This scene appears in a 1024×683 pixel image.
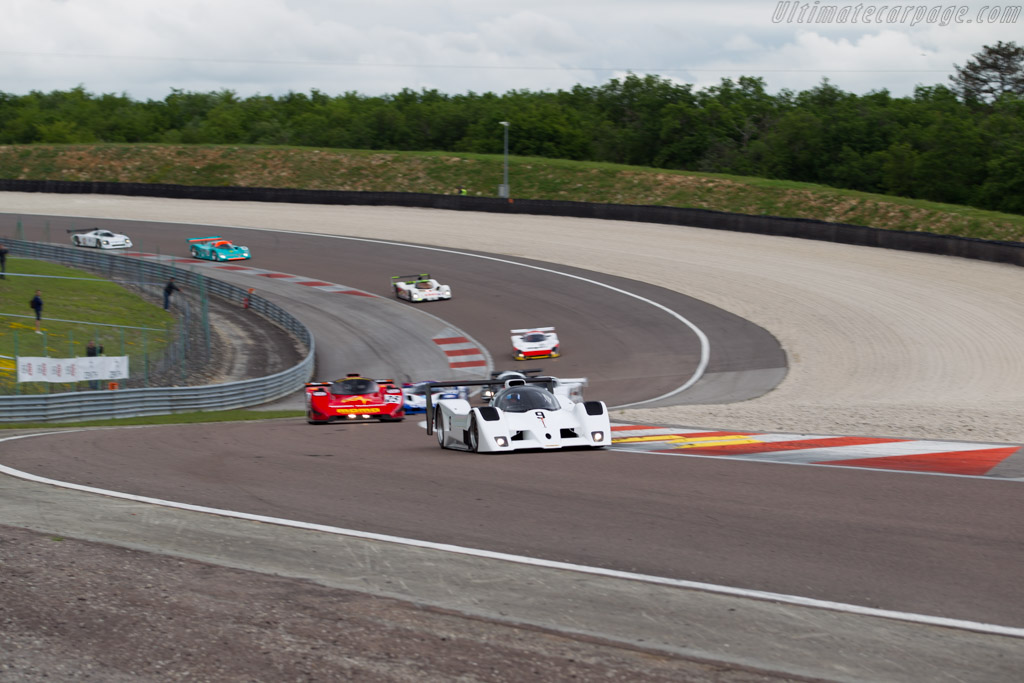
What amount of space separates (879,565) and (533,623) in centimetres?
305

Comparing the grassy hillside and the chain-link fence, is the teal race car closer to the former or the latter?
the chain-link fence

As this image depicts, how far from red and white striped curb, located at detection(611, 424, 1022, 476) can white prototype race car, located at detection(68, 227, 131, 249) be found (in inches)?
1900

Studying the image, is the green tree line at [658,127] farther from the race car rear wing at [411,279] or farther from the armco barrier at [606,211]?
the race car rear wing at [411,279]

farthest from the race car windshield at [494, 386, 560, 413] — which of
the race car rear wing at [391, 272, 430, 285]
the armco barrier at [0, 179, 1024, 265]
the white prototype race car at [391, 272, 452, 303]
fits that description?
the armco barrier at [0, 179, 1024, 265]

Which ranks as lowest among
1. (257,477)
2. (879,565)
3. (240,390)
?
(240,390)

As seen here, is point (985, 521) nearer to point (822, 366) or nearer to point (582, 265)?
point (822, 366)

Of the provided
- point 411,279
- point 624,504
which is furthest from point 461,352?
point 624,504

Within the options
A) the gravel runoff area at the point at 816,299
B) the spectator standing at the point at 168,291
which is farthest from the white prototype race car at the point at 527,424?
the spectator standing at the point at 168,291

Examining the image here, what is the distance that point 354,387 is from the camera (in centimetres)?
2414

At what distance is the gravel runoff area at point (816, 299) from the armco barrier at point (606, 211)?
81cm

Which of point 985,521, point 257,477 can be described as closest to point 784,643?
point 985,521

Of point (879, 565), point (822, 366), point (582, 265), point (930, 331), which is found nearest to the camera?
point (879, 565)

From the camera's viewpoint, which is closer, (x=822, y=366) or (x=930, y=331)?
(x=822, y=366)

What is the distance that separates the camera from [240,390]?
30.3 meters
